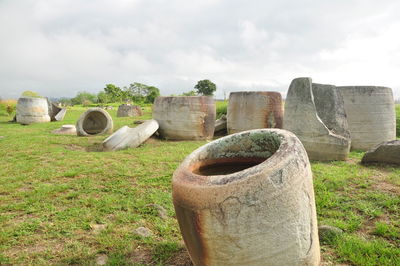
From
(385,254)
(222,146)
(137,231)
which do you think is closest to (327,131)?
(385,254)

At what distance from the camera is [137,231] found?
2789 mm

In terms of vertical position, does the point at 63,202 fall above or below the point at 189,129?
below

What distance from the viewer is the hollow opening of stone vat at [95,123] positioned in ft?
33.0

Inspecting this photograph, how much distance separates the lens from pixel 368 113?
21.5 feet

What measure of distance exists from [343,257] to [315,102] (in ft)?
13.7

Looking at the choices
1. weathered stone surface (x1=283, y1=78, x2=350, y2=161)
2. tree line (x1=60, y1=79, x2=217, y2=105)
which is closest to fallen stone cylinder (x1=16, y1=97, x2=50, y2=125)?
weathered stone surface (x1=283, y1=78, x2=350, y2=161)

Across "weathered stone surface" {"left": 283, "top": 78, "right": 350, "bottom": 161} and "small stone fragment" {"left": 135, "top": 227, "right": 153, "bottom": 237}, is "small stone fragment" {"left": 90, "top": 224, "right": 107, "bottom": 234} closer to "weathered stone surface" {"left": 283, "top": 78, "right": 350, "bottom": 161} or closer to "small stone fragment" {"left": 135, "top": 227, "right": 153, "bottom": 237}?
"small stone fragment" {"left": 135, "top": 227, "right": 153, "bottom": 237}

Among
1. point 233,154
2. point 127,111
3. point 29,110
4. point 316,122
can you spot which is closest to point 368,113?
point 316,122

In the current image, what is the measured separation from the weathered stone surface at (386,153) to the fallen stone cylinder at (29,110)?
525 inches

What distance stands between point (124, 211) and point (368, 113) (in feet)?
19.3

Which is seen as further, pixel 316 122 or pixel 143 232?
pixel 316 122

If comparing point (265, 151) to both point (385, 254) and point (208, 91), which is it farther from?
point (208, 91)

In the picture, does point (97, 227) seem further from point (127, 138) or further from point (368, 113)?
point (368, 113)

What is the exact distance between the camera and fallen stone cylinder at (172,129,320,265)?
5.20 feet
